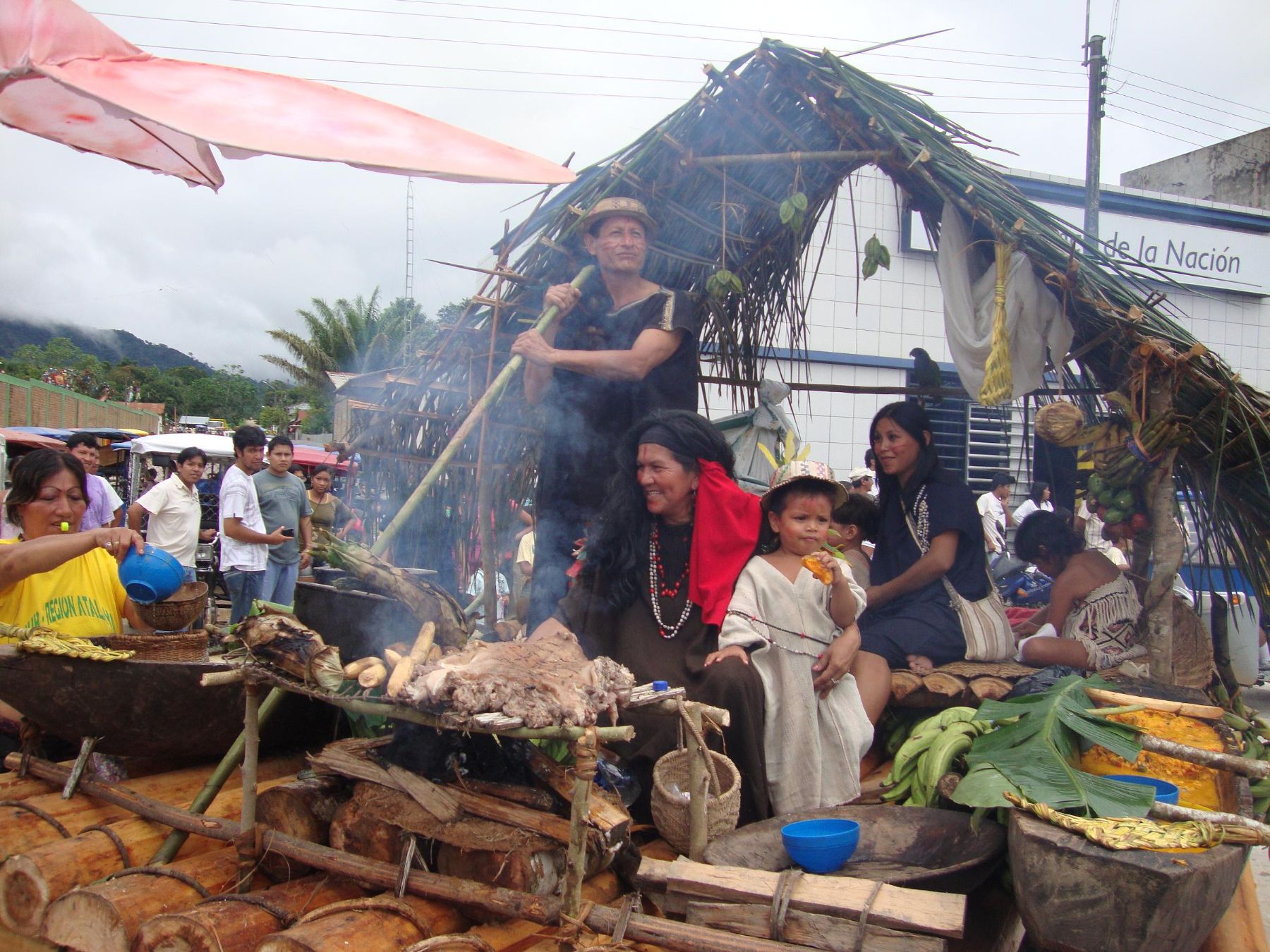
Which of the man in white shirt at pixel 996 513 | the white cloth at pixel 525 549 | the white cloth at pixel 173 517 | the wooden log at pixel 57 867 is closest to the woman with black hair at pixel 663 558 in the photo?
the wooden log at pixel 57 867

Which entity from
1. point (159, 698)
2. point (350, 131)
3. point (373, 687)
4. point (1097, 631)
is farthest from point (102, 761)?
point (1097, 631)

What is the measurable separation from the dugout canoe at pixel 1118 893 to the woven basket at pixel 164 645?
122 inches

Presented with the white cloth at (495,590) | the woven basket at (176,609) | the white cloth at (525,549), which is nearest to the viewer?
the woven basket at (176,609)

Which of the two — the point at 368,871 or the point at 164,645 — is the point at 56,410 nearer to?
the point at 164,645

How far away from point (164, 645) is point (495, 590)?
146 centimetres

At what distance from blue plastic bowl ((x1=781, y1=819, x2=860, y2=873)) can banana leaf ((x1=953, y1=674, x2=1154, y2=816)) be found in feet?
1.02

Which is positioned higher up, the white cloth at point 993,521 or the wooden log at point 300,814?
the white cloth at point 993,521

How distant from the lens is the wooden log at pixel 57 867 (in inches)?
92.4

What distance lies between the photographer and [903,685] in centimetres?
349

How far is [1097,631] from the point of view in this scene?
3760 millimetres

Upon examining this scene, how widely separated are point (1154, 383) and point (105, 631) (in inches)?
179

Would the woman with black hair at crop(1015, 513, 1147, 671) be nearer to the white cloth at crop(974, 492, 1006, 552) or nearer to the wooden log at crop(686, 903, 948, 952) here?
the wooden log at crop(686, 903, 948, 952)

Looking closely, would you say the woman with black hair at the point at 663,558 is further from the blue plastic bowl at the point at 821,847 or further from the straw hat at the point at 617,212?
the straw hat at the point at 617,212

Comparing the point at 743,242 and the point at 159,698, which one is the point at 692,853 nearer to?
the point at 159,698
